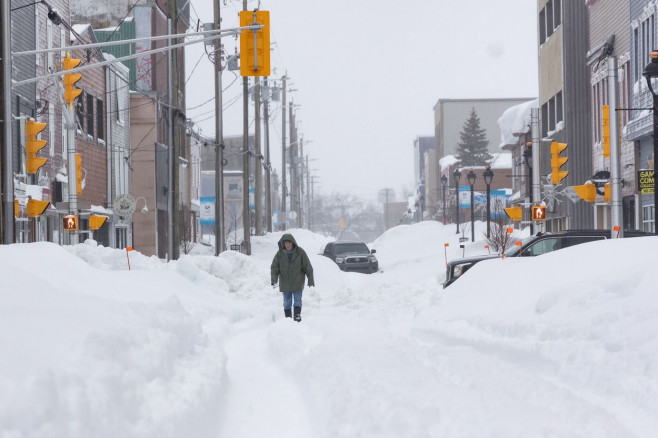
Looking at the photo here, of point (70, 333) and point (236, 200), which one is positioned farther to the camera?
point (236, 200)

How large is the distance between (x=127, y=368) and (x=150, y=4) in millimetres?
46062

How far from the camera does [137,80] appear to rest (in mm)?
49125

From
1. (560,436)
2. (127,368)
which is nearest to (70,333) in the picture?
(127,368)

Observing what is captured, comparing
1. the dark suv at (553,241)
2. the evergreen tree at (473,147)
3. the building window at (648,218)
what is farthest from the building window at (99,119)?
the evergreen tree at (473,147)

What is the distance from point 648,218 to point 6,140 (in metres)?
20.3

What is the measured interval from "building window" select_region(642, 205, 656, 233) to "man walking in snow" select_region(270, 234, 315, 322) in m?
15.7

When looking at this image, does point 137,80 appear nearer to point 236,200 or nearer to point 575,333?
point 575,333

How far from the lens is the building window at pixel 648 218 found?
2994cm

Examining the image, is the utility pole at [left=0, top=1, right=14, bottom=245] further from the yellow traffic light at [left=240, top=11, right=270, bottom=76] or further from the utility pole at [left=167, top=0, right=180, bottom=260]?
the utility pole at [left=167, top=0, right=180, bottom=260]

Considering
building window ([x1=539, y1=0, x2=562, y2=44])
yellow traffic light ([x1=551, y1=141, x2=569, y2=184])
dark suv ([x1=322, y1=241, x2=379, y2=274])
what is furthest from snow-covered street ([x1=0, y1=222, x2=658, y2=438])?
building window ([x1=539, y1=0, x2=562, y2=44])

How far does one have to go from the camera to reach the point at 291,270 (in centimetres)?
1773

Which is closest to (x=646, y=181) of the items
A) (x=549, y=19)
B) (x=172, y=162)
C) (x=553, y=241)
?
A: (x=553, y=241)

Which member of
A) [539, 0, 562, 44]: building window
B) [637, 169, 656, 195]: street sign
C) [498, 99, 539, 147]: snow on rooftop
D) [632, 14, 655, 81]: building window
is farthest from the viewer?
[498, 99, 539, 147]: snow on rooftop

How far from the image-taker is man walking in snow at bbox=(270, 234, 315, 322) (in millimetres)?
17719
